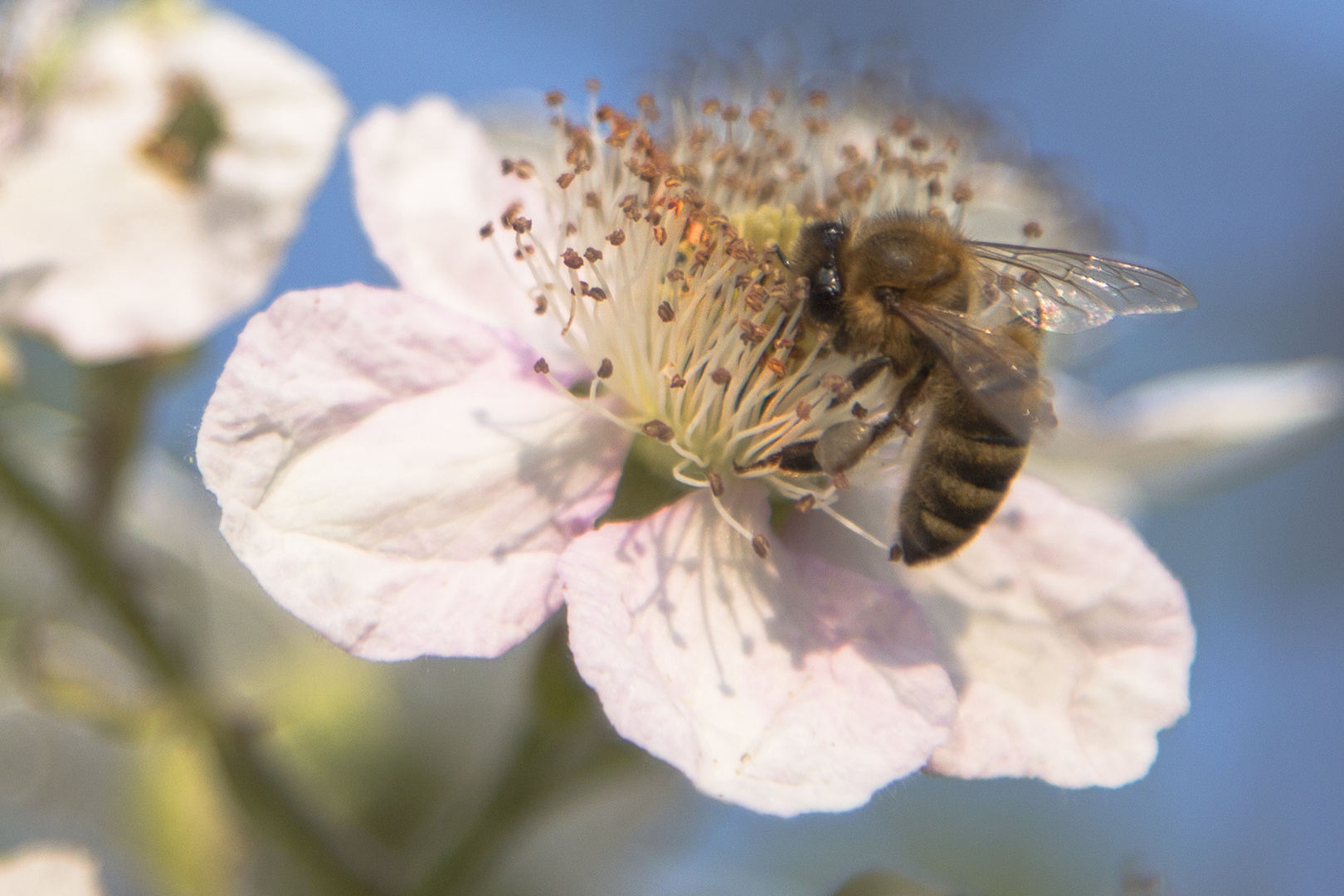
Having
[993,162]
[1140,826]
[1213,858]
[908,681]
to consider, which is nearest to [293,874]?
[908,681]

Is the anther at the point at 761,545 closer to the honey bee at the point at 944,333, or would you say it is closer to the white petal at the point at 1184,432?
the honey bee at the point at 944,333

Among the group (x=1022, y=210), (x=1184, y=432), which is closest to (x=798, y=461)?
(x=1022, y=210)

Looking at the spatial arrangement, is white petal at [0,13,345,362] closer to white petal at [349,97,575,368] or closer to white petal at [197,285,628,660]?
white petal at [349,97,575,368]

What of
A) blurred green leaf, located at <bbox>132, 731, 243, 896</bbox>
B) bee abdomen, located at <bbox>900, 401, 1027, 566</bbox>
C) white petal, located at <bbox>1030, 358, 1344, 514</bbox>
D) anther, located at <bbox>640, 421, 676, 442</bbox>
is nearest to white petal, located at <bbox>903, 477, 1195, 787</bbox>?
bee abdomen, located at <bbox>900, 401, 1027, 566</bbox>

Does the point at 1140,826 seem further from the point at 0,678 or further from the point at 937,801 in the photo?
the point at 0,678

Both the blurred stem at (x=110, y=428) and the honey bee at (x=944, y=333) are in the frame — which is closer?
the honey bee at (x=944, y=333)

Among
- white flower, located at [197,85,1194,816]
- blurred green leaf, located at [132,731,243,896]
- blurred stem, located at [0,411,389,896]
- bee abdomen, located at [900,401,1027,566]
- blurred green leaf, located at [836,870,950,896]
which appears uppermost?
bee abdomen, located at [900,401,1027,566]

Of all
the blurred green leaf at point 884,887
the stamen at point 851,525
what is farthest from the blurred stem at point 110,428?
the blurred green leaf at point 884,887
